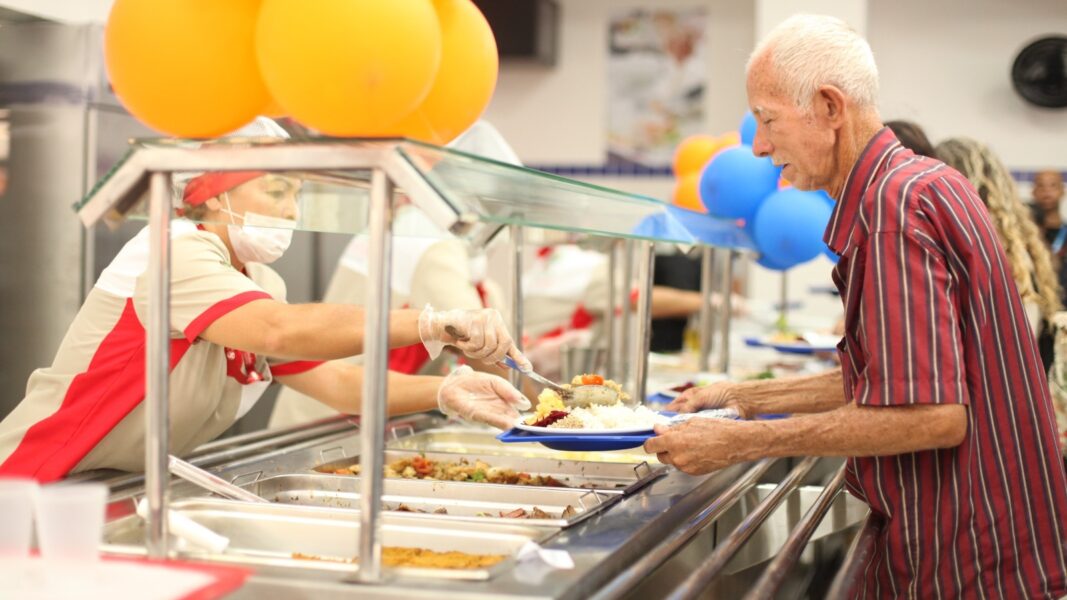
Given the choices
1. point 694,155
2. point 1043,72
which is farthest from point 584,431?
point 1043,72

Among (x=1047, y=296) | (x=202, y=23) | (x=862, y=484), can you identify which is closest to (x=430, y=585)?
(x=202, y=23)

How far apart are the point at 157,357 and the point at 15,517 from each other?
292 mm

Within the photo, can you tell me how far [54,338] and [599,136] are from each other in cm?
587

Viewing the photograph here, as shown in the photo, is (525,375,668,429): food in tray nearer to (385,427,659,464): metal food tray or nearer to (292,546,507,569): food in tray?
(385,427,659,464): metal food tray

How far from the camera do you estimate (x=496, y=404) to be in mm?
2238

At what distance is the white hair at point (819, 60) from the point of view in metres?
1.84

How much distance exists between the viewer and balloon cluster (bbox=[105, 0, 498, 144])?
132 cm

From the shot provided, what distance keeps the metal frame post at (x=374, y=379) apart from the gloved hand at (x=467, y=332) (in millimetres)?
631

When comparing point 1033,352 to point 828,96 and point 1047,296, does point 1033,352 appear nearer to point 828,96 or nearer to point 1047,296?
point 828,96

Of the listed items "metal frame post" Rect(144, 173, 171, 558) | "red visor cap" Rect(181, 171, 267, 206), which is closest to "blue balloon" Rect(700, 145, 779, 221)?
"red visor cap" Rect(181, 171, 267, 206)

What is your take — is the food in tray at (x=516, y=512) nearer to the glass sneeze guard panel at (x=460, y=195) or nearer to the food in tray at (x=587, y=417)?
the food in tray at (x=587, y=417)

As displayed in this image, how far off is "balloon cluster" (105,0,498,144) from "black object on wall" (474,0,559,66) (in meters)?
7.10

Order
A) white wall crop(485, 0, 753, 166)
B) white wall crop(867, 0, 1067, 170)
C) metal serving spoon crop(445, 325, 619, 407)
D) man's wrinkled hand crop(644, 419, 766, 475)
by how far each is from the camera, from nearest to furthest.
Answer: man's wrinkled hand crop(644, 419, 766, 475) < metal serving spoon crop(445, 325, 619, 407) < white wall crop(867, 0, 1067, 170) < white wall crop(485, 0, 753, 166)

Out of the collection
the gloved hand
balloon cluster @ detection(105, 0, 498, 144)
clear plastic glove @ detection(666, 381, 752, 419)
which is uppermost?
balloon cluster @ detection(105, 0, 498, 144)
